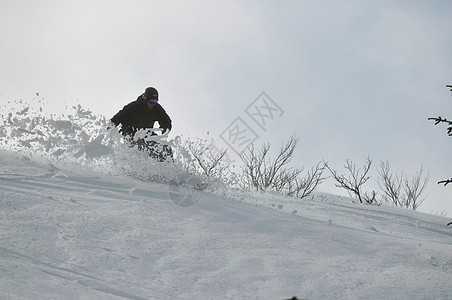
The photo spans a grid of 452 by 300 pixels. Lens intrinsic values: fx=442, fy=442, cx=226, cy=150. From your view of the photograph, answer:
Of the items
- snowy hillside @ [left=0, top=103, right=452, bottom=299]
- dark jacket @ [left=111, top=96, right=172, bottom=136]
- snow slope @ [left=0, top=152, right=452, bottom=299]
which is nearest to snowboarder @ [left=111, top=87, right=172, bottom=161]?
dark jacket @ [left=111, top=96, right=172, bottom=136]

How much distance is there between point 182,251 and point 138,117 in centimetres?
412

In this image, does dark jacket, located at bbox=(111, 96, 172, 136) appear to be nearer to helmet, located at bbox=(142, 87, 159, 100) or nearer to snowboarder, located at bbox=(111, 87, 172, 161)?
snowboarder, located at bbox=(111, 87, 172, 161)

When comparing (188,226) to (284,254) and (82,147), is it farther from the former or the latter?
(82,147)

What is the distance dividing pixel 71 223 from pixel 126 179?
2.27m

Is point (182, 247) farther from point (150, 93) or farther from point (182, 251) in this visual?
point (150, 93)

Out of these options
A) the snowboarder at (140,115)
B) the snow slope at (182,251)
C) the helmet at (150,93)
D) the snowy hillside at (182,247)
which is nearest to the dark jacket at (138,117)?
the snowboarder at (140,115)

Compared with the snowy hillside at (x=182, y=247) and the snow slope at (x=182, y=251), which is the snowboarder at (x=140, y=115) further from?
the snow slope at (x=182, y=251)

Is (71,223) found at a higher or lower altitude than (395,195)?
lower

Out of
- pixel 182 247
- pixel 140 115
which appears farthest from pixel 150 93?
pixel 182 247

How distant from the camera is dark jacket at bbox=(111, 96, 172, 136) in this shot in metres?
6.95

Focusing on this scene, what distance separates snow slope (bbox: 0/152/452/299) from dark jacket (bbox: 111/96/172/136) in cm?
205

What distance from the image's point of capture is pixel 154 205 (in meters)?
4.46

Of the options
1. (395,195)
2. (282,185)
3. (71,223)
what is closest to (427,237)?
(71,223)

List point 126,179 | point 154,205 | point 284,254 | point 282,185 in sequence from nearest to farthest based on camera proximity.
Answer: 1. point 284,254
2. point 154,205
3. point 126,179
4. point 282,185
